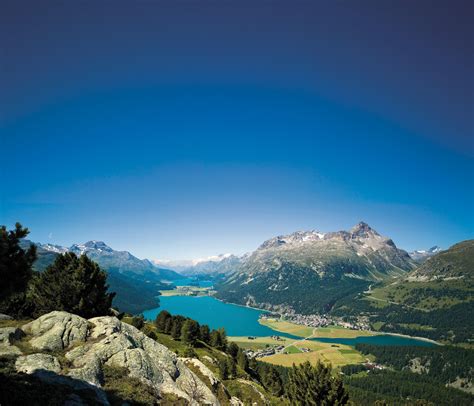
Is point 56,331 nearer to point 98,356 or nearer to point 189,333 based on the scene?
point 98,356

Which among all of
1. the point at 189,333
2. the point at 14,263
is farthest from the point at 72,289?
the point at 189,333

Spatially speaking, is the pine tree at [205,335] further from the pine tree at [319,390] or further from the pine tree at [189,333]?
the pine tree at [319,390]

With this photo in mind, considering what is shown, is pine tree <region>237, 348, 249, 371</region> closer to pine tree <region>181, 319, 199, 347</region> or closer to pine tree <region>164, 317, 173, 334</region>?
pine tree <region>181, 319, 199, 347</region>

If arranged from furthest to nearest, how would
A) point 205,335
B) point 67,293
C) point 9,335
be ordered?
point 205,335
point 67,293
point 9,335

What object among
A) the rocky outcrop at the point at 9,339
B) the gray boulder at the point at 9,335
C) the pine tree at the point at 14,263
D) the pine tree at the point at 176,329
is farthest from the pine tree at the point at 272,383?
the pine tree at the point at 14,263

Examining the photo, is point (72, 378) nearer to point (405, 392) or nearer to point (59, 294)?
point (59, 294)

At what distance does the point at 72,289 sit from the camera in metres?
38.7

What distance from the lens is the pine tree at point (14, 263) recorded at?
1526cm

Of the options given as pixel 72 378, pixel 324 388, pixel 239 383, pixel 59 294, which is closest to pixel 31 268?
pixel 72 378

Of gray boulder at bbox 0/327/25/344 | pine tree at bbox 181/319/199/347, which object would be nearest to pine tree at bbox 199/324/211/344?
pine tree at bbox 181/319/199/347

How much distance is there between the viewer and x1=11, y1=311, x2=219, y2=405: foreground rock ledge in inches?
897

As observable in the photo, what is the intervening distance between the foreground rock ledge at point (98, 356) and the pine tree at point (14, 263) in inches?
356

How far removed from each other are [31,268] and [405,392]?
219126 mm

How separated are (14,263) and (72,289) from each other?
87.1 feet
